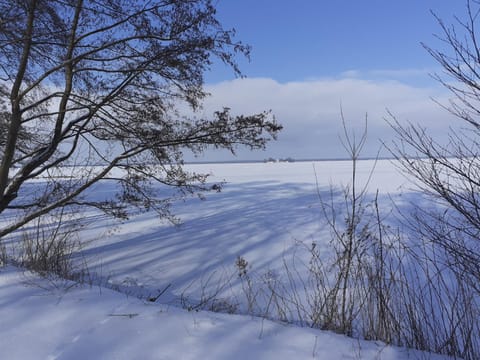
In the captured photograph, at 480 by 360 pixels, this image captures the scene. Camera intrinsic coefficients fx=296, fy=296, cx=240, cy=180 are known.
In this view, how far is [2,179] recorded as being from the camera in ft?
11.9

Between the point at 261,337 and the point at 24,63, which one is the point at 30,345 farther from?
the point at 24,63

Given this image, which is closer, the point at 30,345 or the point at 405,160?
the point at 30,345

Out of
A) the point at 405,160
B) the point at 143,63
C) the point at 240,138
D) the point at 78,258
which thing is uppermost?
the point at 143,63

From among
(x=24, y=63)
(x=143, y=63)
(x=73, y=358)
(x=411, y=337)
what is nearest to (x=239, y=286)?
(x=411, y=337)

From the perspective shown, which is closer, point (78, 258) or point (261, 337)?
point (261, 337)

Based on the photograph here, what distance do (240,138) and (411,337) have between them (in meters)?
2.56

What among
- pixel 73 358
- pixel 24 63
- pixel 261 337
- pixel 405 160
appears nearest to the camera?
pixel 73 358

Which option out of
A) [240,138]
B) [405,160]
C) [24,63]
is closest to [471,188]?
[405,160]

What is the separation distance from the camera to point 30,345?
5.17 feet

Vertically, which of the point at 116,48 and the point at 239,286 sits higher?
the point at 116,48

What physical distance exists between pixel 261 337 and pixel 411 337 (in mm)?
1112

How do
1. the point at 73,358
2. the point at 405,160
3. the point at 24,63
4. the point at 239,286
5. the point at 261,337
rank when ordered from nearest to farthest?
the point at 73,358
the point at 261,337
the point at 405,160
the point at 24,63
the point at 239,286

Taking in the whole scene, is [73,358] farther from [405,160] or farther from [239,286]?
[239,286]

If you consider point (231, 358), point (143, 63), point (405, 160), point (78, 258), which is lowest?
point (78, 258)
